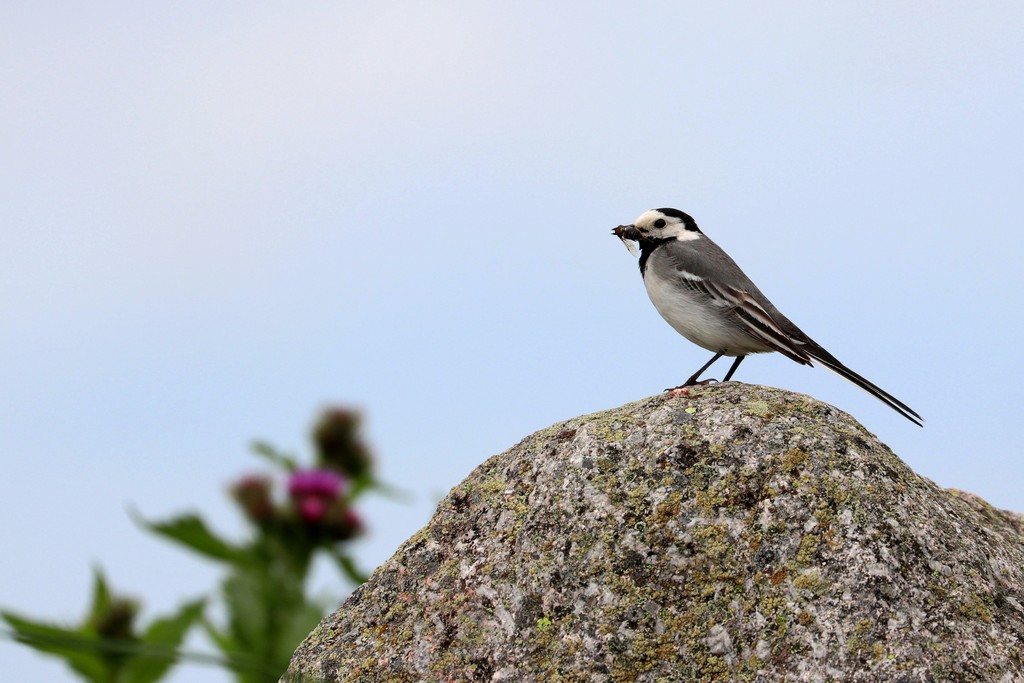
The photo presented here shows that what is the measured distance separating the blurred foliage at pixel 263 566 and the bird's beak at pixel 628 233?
330 centimetres

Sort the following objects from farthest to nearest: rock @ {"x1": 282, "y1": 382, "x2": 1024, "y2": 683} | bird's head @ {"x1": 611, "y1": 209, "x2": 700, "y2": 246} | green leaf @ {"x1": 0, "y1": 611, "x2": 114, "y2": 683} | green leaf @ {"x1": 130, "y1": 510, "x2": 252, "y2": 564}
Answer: green leaf @ {"x1": 130, "y1": 510, "x2": 252, "y2": 564}
bird's head @ {"x1": 611, "y1": 209, "x2": 700, "y2": 246}
green leaf @ {"x1": 0, "y1": 611, "x2": 114, "y2": 683}
rock @ {"x1": 282, "y1": 382, "x2": 1024, "y2": 683}

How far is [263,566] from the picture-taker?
848cm

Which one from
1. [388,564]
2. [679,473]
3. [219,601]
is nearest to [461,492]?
[388,564]

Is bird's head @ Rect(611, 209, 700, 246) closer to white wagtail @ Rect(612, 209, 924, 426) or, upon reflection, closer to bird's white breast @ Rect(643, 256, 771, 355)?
white wagtail @ Rect(612, 209, 924, 426)

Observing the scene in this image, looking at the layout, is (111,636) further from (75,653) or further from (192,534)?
(192,534)

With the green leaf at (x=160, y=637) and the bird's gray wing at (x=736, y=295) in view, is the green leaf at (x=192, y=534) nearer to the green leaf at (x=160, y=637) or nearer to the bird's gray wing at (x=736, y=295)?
the green leaf at (x=160, y=637)

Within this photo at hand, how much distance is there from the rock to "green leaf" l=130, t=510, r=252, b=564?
3.83 meters

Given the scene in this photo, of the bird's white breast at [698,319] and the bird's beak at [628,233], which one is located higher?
the bird's beak at [628,233]

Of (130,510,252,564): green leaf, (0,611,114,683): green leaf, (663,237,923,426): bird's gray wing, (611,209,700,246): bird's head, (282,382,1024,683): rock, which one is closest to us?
(282,382,1024,683): rock

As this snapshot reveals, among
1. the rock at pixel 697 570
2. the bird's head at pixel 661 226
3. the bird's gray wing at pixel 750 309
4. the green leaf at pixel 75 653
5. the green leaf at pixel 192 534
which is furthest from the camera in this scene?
the green leaf at pixel 192 534

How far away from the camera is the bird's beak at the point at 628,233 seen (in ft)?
22.6

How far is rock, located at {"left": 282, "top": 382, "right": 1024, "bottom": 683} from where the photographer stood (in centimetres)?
376

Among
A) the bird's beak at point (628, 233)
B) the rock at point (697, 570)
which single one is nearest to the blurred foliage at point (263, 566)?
the rock at point (697, 570)

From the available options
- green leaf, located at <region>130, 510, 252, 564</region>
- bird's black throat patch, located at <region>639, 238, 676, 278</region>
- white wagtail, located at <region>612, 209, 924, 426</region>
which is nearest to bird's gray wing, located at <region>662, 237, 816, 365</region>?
white wagtail, located at <region>612, 209, 924, 426</region>
